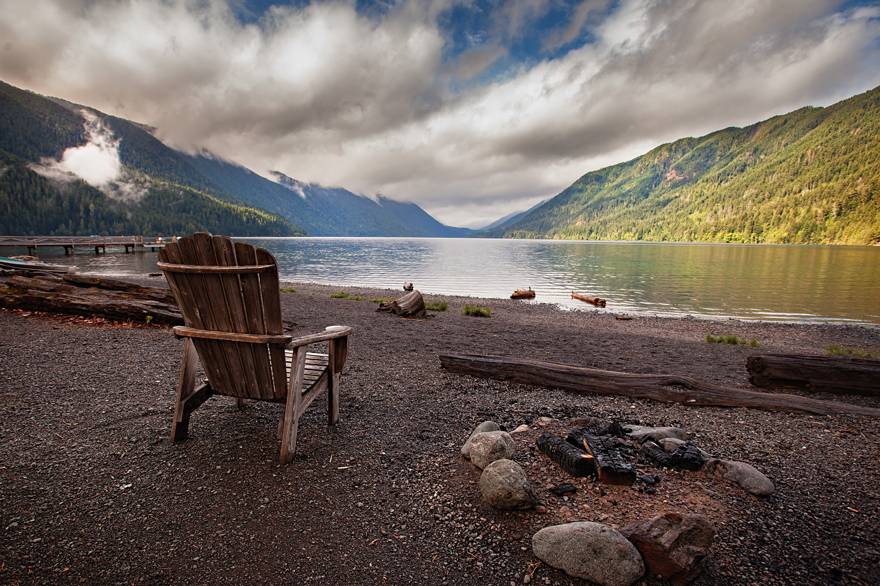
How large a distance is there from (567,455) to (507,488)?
29.0 inches

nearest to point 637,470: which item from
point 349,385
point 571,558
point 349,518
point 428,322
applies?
point 571,558

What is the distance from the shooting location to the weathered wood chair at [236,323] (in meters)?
3.14

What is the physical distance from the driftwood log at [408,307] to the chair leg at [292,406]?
9730 millimetres

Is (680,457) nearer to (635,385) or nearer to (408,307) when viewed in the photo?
(635,385)

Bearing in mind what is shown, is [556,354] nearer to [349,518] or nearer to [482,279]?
[349,518]

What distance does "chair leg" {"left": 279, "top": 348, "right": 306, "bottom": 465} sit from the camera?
341cm

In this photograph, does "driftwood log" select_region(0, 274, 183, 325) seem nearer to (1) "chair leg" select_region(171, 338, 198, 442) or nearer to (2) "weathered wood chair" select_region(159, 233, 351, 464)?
(1) "chair leg" select_region(171, 338, 198, 442)

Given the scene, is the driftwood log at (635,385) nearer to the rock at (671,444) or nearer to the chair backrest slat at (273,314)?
the rock at (671,444)

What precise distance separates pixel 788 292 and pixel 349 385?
33.4 m

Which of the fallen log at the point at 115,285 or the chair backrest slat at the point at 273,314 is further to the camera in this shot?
the fallen log at the point at 115,285

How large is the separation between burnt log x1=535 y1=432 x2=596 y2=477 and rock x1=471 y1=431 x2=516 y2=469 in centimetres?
32

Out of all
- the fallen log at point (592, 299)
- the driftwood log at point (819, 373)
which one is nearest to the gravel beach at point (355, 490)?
the driftwood log at point (819, 373)

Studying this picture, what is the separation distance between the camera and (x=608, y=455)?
10.9ft

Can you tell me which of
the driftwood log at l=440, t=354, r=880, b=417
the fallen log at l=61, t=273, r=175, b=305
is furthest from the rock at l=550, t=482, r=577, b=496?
the fallen log at l=61, t=273, r=175, b=305
